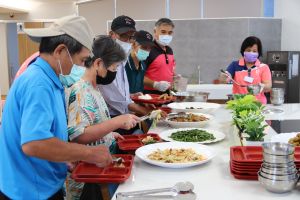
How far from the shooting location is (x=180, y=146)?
6.02 feet

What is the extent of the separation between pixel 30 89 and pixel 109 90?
1197 mm

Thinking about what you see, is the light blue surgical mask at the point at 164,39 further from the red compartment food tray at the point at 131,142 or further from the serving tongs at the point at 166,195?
the serving tongs at the point at 166,195

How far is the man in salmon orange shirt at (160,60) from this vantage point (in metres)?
3.49

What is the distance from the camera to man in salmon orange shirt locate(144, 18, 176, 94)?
349 centimetres

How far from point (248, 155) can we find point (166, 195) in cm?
49

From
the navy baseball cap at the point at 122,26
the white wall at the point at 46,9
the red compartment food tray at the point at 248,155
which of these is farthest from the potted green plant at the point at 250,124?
the white wall at the point at 46,9

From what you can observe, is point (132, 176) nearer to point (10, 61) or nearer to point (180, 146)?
point (180, 146)

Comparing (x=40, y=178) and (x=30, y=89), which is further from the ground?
(x=30, y=89)

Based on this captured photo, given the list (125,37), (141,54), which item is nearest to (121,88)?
(125,37)

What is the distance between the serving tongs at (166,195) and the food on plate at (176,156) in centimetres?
34

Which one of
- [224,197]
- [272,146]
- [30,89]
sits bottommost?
[224,197]

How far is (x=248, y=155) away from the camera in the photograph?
1521 mm

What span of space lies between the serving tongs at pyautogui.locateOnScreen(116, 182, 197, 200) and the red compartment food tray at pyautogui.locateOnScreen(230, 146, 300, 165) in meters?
0.31

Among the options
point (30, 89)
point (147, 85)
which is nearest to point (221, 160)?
point (30, 89)
